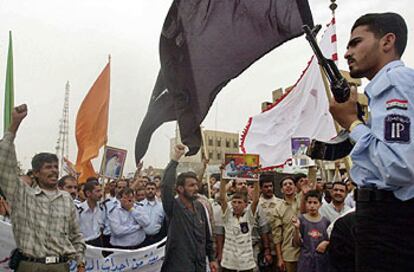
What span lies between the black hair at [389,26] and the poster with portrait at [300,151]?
4.49 metres

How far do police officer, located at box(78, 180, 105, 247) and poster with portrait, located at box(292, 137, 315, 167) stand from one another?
9.44ft

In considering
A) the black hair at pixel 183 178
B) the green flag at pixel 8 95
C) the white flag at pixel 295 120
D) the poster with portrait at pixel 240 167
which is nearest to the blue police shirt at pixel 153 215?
the poster with portrait at pixel 240 167

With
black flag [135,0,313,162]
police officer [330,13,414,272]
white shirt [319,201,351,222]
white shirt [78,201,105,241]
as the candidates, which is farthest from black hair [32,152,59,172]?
white shirt [319,201,351,222]

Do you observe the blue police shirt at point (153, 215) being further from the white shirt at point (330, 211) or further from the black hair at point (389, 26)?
the black hair at point (389, 26)

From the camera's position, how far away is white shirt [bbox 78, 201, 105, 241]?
6336 millimetres

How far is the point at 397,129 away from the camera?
1.81 m

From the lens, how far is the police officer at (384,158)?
180cm

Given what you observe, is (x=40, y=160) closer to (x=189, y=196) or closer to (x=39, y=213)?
(x=39, y=213)

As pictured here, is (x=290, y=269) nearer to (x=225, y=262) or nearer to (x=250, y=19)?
(x=225, y=262)

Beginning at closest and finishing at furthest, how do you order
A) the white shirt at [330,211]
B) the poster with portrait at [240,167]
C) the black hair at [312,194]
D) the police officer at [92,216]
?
the black hair at [312,194] → the white shirt at [330,211] → the police officer at [92,216] → the poster with portrait at [240,167]

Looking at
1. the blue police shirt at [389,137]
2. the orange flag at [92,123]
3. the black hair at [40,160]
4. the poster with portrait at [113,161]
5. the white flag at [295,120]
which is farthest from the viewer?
the orange flag at [92,123]

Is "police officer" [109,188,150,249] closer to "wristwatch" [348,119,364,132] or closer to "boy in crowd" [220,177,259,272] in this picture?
"boy in crowd" [220,177,259,272]

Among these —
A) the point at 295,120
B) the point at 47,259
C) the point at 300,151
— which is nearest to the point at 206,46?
the point at 300,151

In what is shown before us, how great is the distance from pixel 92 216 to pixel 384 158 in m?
5.29
